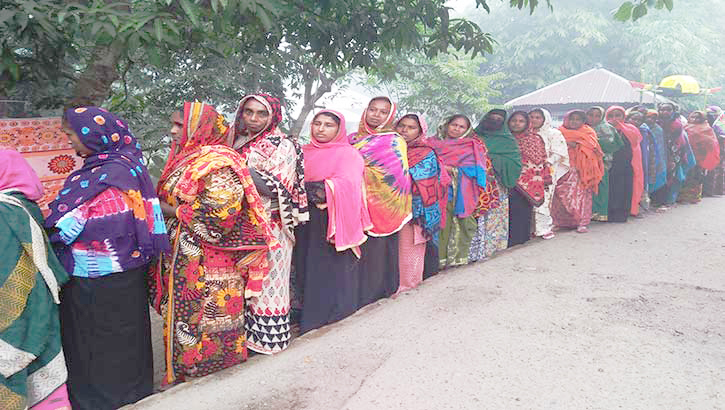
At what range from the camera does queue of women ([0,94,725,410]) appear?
8.36 feet

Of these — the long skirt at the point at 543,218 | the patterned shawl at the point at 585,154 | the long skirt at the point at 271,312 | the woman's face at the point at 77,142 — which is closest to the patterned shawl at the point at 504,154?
the long skirt at the point at 543,218

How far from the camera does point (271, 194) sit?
342 centimetres

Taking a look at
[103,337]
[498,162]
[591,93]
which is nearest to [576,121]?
[498,162]

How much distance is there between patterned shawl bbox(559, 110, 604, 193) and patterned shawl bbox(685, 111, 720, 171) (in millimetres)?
3399

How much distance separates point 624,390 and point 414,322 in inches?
55.5

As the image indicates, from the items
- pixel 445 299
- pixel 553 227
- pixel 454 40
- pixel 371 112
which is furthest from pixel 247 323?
pixel 553 227

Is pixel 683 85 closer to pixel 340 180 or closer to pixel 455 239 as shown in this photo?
pixel 455 239

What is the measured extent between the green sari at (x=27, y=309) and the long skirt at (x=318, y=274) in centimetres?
168

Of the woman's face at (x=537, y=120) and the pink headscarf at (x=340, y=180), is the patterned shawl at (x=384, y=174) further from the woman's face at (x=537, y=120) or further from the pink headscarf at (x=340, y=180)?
the woman's face at (x=537, y=120)

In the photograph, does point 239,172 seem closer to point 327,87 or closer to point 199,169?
point 199,169

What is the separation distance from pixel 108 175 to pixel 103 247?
0.35m

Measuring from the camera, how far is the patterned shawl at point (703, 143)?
29.9 ft

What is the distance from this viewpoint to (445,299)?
4.36 m

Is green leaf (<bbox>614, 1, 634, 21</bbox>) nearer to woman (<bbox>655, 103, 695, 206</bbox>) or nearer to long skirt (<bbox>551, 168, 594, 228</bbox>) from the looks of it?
long skirt (<bbox>551, 168, 594, 228</bbox>)
